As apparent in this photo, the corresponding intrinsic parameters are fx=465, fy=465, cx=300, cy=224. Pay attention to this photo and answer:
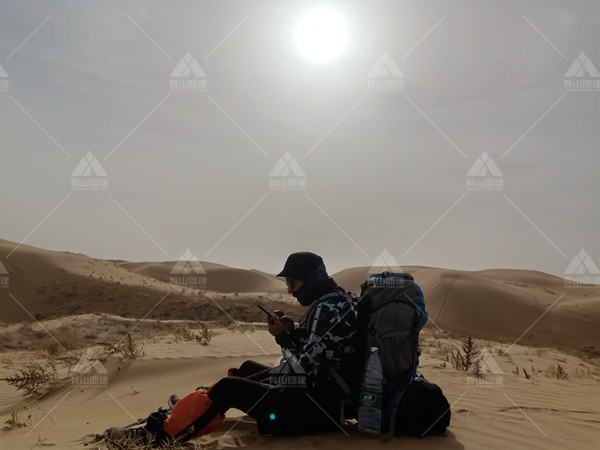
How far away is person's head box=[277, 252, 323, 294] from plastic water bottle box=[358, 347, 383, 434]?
0.93 meters

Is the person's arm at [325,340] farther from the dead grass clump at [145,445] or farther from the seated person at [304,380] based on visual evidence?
the dead grass clump at [145,445]

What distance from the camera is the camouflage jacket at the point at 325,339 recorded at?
380cm

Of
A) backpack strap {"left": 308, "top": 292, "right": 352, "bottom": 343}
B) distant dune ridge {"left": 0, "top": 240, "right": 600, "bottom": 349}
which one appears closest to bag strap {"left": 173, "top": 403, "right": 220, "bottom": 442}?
backpack strap {"left": 308, "top": 292, "right": 352, "bottom": 343}

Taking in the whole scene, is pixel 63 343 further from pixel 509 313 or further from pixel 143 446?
pixel 509 313

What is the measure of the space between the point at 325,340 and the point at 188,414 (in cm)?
127

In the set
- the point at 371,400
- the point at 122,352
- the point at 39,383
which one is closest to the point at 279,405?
the point at 371,400

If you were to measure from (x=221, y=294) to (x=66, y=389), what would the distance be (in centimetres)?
2456

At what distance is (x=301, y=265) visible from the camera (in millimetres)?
4141

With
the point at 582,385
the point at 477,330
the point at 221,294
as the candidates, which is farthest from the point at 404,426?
the point at 221,294

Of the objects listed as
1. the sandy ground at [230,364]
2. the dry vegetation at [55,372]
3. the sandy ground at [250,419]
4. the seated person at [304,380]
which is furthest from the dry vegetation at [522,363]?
the dry vegetation at [55,372]

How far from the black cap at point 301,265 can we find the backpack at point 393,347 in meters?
0.50

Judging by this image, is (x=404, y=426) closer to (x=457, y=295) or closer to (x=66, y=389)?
(x=66, y=389)

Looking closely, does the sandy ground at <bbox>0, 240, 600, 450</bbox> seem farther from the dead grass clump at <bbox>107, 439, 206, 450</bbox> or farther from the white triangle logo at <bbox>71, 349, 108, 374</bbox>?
the dead grass clump at <bbox>107, 439, 206, 450</bbox>

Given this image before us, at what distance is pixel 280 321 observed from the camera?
427 centimetres
